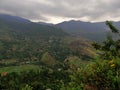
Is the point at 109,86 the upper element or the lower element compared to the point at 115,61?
lower

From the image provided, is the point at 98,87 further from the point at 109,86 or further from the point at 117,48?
the point at 117,48

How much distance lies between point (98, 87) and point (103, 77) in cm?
145

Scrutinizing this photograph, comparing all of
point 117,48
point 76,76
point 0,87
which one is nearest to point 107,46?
point 117,48

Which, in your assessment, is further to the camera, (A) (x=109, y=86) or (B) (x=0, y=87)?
(B) (x=0, y=87)

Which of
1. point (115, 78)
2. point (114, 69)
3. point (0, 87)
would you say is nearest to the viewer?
point (115, 78)

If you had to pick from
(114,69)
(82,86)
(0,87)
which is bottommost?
(0,87)

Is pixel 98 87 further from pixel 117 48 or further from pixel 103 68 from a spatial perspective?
pixel 117 48

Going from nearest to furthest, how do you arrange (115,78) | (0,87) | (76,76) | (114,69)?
(115,78), (114,69), (76,76), (0,87)

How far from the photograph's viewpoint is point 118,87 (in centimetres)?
3644

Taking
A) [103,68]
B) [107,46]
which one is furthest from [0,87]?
[103,68]

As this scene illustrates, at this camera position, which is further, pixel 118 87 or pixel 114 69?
pixel 114 69

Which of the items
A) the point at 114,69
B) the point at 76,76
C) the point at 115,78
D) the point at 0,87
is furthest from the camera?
the point at 0,87

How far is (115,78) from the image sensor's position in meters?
36.3

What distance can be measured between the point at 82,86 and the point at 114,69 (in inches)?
192
